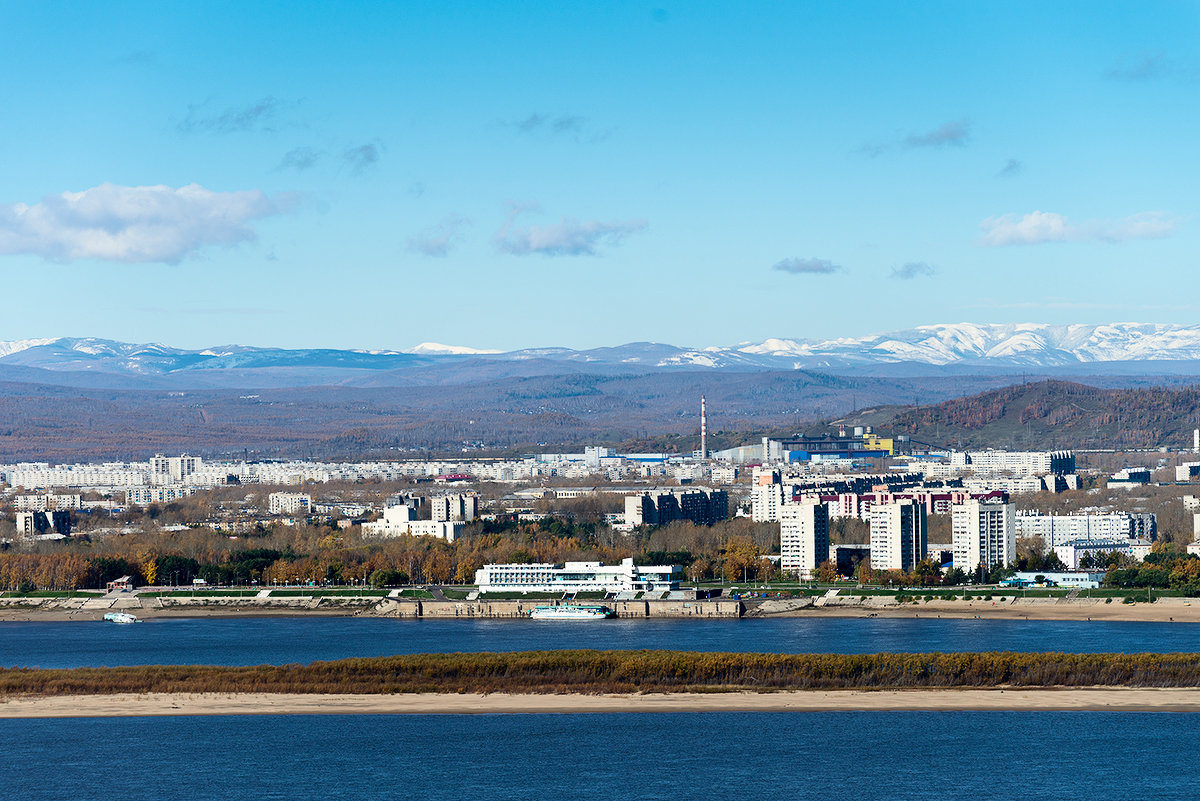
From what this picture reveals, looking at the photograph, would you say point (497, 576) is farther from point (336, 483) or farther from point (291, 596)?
point (336, 483)

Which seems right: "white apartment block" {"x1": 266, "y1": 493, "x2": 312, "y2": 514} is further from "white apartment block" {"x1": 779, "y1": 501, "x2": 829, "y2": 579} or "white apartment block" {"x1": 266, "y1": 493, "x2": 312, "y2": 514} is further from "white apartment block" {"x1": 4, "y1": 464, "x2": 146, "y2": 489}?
"white apartment block" {"x1": 779, "y1": 501, "x2": 829, "y2": 579}

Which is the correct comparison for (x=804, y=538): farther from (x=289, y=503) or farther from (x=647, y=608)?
(x=289, y=503)

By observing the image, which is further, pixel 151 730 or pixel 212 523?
pixel 212 523

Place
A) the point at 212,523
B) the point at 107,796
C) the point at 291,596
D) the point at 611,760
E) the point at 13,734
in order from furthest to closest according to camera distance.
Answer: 1. the point at 212,523
2. the point at 291,596
3. the point at 13,734
4. the point at 611,760
5. the point at 107,796

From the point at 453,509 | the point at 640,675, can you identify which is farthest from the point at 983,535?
the point at 640,675

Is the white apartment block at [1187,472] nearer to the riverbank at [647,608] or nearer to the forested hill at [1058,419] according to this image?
the forested hill at [1058,419]

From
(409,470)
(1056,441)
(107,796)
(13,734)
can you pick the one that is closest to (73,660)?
(13,734)

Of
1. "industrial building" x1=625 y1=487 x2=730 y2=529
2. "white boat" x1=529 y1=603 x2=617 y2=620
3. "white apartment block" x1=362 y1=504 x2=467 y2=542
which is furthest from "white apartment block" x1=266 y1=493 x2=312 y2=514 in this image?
"white boat" x1=529 y1=603 x2=617 y2=620

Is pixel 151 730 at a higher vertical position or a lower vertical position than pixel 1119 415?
lower
